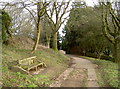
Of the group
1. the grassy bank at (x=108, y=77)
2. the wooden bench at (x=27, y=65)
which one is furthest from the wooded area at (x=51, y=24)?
the grassy bank at (x=108, y=77)

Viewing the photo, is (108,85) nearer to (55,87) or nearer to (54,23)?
(55,87)

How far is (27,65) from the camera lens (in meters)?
6.37

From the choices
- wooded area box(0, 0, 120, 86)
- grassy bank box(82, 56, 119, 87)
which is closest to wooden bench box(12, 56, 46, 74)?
wooded area box(0, 0, 120, 86)

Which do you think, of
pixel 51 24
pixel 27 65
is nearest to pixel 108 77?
pixel 27 65

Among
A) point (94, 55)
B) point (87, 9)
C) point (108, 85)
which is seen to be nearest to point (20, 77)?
point (108, 85)

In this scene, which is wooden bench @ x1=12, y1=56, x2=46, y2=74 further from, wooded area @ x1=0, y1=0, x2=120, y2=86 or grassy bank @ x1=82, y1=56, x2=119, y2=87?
grassy bank @ x1=82, y1=56, x2=119, y2=87

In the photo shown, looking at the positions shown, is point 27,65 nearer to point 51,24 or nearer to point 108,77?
point 108,77

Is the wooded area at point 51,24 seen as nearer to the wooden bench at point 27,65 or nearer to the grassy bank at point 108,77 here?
the wooden bench at point 27,65

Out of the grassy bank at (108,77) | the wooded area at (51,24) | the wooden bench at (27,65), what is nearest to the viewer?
the grassy bank at (108,77)

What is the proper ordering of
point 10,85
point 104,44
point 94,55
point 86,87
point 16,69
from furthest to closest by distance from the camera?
1. point 94,55
2. point 104,44
3. point 16,69
4. point 86,87
5. point 10,85

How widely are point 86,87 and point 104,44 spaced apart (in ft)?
48.3

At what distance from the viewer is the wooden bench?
17.8 feet

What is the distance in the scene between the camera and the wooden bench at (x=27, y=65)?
5426 mm

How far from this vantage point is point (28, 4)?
9.02 meters
